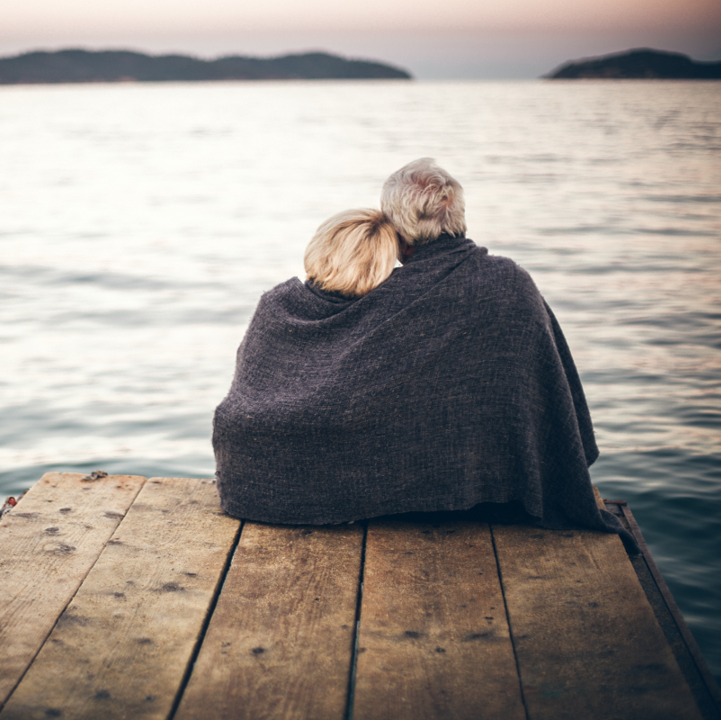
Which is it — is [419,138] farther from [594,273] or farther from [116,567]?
[116,567]

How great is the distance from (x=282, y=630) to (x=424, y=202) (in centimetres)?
142

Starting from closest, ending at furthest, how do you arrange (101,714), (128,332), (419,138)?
(101,714) < (128,332) < (419,138)

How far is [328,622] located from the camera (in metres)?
2.16

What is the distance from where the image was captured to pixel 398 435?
258 centimetres

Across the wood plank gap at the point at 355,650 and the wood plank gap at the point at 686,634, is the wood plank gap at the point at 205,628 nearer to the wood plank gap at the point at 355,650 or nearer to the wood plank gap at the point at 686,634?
the wood plank gap at the point at 355,650

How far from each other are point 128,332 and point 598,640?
643 centimetres

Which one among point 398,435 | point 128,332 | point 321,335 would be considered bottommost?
point 128,332

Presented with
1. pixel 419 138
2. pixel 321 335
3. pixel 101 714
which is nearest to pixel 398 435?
pixel 321 335

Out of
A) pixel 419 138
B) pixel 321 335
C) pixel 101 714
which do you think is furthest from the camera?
pixel 419 138

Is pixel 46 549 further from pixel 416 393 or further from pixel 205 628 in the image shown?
pixel 416 393

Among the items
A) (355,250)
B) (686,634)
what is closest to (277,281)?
(355,250)

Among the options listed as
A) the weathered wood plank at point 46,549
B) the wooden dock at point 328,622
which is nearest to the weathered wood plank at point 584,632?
the wooden dock at point 328,622

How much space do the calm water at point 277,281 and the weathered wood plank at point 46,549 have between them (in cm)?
179

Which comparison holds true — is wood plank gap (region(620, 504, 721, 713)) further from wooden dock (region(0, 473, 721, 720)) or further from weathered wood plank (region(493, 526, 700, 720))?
weathered wood plank (region(493, 526, 700, 720))
